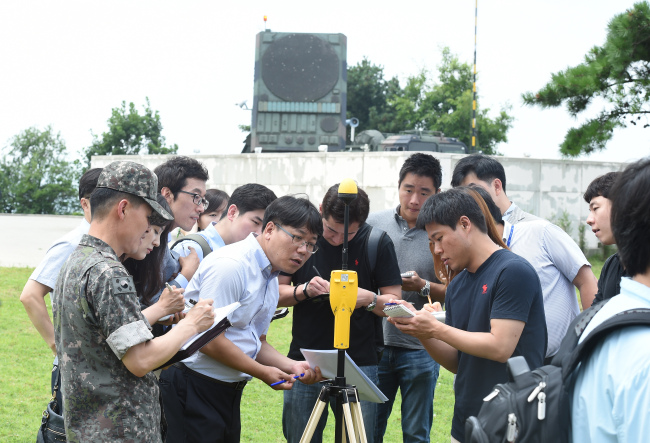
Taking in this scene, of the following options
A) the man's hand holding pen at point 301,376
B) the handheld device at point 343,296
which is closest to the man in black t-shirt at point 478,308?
the handheld device at point 343,296

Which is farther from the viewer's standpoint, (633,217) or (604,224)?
(604,224)

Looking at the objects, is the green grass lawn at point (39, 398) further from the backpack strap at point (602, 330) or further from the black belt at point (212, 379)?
the backpack strap at point (602, 330)

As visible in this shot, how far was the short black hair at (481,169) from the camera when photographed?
4.47 m

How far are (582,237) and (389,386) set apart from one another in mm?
11334

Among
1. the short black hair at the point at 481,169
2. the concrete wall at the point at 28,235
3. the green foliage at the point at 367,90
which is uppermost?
the green foliage at the point at 367,90

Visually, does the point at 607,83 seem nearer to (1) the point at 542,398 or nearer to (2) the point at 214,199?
(2) the point at 214,199

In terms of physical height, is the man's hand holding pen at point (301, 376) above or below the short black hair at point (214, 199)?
below

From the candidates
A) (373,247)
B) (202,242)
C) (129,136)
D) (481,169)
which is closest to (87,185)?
(202,242)

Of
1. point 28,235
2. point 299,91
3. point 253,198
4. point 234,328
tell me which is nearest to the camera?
point 234,328

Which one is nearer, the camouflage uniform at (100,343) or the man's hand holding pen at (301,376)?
the camouflage uniform at (100,343)

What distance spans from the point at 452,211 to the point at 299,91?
43.6 ft

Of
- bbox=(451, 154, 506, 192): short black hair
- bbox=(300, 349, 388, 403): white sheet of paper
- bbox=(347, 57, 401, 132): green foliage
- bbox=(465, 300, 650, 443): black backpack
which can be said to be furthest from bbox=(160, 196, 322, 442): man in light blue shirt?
bbox=(347, 57, 401, 132): green foliage

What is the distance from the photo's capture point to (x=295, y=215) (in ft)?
11.2

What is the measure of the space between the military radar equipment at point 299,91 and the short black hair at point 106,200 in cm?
1357
